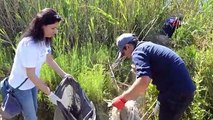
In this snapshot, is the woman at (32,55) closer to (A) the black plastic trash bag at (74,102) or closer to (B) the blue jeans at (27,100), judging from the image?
(B) the blue jeans at (27,100)

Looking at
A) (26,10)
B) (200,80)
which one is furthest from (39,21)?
(26,10)

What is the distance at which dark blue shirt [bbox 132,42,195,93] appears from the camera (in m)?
3.92

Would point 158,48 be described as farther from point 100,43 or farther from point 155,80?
point 100,43

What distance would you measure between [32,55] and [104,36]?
232 cm

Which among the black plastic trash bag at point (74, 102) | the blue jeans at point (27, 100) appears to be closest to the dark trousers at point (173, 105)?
the black plastic trash bag at point (74, 102)

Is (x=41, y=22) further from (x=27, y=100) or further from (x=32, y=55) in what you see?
(x=27, y=100)

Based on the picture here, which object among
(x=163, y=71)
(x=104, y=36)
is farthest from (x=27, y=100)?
(x=104, y=36)

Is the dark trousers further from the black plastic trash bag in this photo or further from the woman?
the woman

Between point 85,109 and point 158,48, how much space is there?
998mm

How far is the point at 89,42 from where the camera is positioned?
6105 millimetres

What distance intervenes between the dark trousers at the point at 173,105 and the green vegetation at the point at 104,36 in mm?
926

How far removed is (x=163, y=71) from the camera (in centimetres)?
402

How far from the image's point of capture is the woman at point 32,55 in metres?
4.09

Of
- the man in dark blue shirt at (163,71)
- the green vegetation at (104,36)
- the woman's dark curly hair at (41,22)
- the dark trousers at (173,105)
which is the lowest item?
the green vegetation at (104,36)
